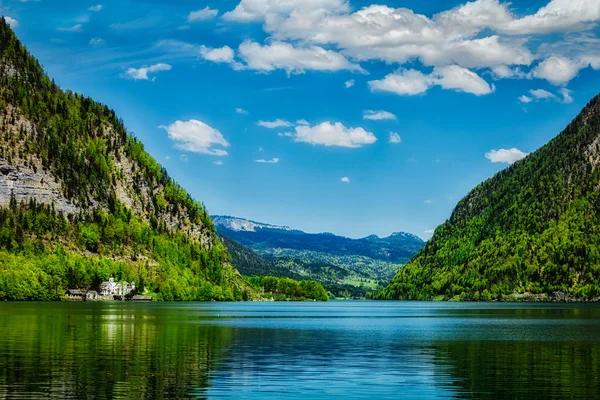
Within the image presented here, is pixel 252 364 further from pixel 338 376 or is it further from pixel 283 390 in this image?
pixel 283 390

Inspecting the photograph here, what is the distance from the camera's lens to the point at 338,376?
59.1 m

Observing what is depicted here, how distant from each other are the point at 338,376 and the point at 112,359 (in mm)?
19686

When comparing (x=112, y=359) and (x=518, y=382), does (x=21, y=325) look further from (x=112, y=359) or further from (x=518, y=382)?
(x=518, y=382)

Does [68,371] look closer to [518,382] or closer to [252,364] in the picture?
[252,364]

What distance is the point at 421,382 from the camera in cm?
5612

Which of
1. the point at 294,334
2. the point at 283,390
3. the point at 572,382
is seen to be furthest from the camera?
the point at 294,334

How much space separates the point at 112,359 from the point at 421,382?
25862mm

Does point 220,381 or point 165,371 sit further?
point 165,371

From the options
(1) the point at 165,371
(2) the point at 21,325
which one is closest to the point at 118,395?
(1) the point at 165,371

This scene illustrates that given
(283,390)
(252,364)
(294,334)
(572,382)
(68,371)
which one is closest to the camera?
(283,390)

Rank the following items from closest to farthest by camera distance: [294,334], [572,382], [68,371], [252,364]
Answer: [572,382] → [68,371] → [252,364] → [294,334]

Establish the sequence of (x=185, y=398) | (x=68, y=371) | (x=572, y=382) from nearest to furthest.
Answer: (x=185, y=398) → (x=572, y=382) → (x=68, y=371)

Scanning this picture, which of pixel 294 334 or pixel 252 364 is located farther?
pixel 294 334

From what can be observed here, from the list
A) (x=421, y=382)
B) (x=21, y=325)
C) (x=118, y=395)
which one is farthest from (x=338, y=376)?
(x=21, y=325)
